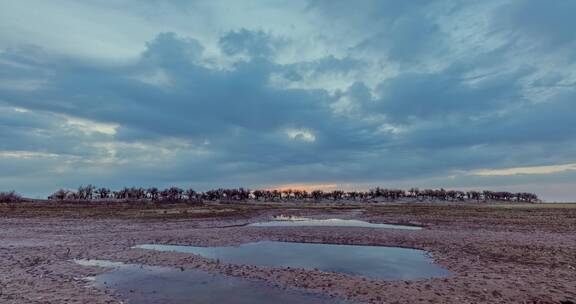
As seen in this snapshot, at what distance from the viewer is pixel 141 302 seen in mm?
13727

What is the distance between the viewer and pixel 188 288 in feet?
52.2

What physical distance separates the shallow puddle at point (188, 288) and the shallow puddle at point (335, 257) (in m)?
4.46

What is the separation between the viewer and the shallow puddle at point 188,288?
14.3 meters

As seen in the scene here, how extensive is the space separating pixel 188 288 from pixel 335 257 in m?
11.1

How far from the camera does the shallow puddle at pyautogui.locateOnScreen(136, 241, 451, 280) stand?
Result: 19.6 meters

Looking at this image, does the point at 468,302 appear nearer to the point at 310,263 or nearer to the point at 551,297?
the point at 551,297

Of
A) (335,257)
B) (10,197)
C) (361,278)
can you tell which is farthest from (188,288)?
(10,197)

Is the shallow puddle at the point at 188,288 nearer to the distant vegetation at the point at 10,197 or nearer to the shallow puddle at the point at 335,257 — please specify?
the shallow puddle at the point at 335,257

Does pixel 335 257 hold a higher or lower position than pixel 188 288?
lower

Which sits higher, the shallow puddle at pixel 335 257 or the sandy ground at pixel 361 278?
the sandy ground at pixel 361 278

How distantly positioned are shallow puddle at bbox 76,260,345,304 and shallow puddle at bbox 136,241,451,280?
446 centimetres

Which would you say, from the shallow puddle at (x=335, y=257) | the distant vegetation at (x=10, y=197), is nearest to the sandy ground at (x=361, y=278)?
the shallow puddle at (x=335, y=257)

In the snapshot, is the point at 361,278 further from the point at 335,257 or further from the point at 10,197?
the point at 10,197

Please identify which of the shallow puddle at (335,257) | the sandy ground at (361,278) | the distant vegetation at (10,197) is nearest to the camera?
the sandy ground at (361,278)
